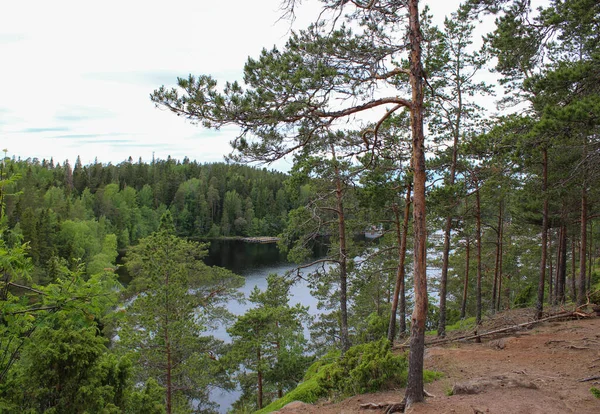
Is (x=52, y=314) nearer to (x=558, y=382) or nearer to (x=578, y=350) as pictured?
(x=558, y=382)

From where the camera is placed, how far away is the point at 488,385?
634cm

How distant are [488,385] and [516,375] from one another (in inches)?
45.6

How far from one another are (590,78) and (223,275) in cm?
1863

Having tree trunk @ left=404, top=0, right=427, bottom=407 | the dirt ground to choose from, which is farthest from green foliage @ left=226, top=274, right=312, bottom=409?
tree trunk @ left=404, top=0, right=427, bottom=407

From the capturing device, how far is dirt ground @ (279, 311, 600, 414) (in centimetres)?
552

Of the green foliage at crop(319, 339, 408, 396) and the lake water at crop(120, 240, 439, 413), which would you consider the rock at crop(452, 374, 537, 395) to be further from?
the lake water at crop(120, 240, 439, 413)

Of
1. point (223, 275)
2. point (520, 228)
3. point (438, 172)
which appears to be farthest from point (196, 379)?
point (520, 228)

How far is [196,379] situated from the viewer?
1398 centimetres

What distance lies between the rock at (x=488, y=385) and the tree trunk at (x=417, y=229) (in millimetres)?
1064

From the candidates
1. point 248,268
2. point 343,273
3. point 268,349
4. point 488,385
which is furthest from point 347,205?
point 248,268

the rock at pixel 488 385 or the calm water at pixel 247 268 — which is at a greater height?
the rock at pixel 488 385

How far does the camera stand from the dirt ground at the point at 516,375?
5516 millimetres

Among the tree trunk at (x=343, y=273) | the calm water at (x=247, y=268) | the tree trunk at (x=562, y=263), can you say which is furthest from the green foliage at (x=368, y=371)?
the tree trunk at (x=562, y=263)

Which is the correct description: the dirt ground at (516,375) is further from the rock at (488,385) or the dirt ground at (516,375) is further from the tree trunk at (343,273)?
the tree trunk at (343,273)
